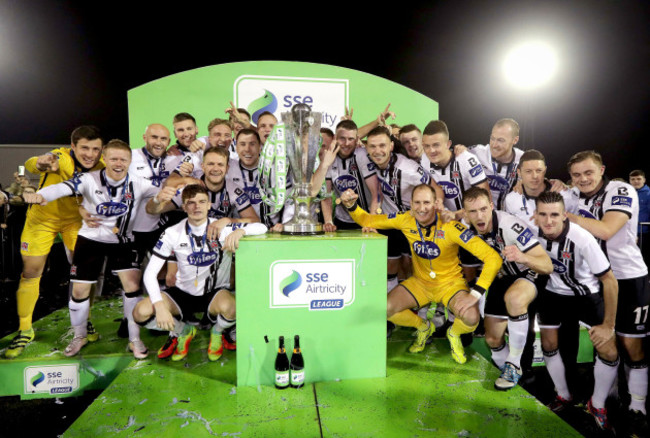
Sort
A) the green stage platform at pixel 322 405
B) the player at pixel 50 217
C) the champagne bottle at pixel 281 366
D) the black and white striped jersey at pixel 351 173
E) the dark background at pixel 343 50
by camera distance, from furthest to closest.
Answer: the dark background at pixel 343 50 < the black and white striped jersey at pixel 351 173 < the player at pixel 50 217 < the champagne bottle at pixel 281 366 < the green stage platform at pixel 322 405

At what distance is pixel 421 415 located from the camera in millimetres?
1504

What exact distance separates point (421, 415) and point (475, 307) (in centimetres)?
85

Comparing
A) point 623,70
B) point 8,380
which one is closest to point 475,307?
point 8,380

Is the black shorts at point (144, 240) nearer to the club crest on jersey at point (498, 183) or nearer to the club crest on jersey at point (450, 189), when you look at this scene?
the club crest on jersey at point (450, 189)

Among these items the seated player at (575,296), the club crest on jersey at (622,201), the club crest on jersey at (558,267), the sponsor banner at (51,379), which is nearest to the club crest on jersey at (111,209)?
the sponsor banner at (51,379)

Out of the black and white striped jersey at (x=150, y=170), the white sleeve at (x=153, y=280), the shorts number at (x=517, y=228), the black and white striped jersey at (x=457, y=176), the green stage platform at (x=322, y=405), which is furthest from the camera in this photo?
the black and white striped jersey at (x=150, y=170)

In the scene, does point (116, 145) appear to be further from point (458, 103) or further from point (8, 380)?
point (458, 103)

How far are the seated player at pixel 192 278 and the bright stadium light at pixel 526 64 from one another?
14.7ft

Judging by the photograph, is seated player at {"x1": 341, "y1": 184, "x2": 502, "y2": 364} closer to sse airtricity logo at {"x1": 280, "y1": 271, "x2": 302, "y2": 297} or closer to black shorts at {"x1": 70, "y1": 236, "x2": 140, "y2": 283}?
sse airtricity logo at {"x1": 280, "y1": 271, "x2": 302, "y2": 297}

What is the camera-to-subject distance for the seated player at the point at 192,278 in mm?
2105

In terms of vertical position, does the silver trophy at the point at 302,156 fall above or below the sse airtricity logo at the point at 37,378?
above

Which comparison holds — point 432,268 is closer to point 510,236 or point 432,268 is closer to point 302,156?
point 510,236

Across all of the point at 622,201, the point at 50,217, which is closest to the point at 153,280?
the point at 50,217

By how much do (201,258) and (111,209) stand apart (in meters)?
0.78
